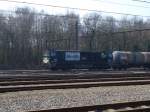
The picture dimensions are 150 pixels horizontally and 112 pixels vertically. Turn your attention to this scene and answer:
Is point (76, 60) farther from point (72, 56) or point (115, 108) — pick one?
point (115, 108)

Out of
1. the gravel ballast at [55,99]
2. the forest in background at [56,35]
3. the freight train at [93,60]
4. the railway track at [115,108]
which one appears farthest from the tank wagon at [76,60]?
the railway track at [115,108]

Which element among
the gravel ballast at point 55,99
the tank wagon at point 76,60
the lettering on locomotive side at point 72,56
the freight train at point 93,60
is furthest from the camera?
the lettering on locomotive side at point 72,56

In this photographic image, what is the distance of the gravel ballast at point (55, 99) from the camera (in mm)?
14330

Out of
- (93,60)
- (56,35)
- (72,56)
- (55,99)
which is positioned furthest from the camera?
(56,35)

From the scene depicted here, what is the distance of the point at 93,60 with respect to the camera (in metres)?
55.2

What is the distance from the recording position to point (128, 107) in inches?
544

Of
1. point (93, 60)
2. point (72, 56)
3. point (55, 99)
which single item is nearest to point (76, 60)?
point (72, 56)

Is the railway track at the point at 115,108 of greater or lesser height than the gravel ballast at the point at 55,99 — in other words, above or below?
above

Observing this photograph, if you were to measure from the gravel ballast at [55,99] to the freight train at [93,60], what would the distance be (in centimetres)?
3222

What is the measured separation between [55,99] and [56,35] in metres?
79.6

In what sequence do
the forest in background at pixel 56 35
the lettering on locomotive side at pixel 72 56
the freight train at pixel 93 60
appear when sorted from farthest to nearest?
1. the forest in background at pixel 56 35
2. the lettering on locomotive side at pixel 72 56
3. the freight train at pixel 93 60

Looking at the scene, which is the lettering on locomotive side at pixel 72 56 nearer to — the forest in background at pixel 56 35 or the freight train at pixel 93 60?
the freight train at pixel 93 60

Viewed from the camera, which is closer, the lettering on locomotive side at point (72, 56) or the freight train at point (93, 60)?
the freight train at point (93, 60)

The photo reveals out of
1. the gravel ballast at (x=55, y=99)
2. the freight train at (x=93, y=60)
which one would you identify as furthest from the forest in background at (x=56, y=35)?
the gravel ballast at (x=55, y=99)
